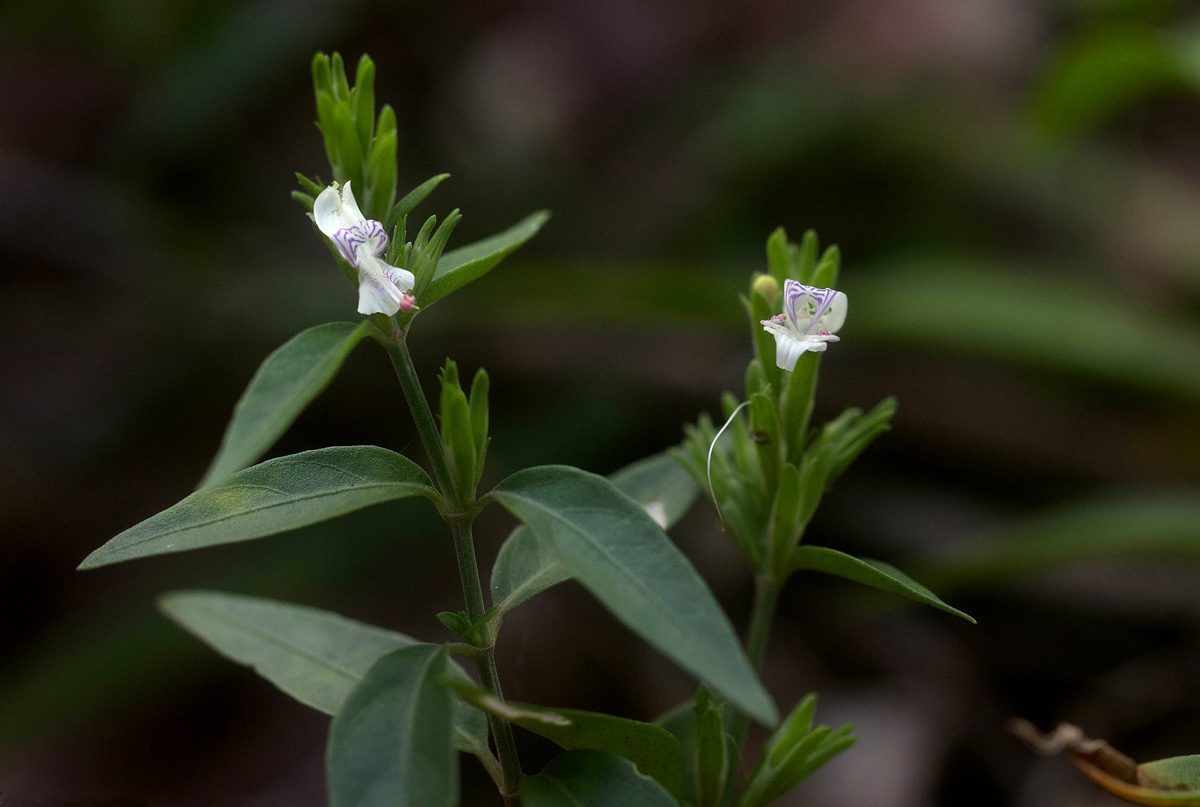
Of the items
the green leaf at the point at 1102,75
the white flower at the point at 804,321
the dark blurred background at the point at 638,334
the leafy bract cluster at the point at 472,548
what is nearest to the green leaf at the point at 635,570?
the leafy bract cluster at the point at 472,548

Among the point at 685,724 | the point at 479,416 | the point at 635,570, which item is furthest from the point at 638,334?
the point at 635,570

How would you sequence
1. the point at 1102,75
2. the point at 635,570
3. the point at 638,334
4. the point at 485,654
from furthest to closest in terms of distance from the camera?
the point at 638,334, the point at 1102,75, the point at 485,654, the point at 635,570

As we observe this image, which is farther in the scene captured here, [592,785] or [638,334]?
[638,334]

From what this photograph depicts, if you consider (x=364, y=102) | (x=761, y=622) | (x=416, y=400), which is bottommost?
(x=761, y=622)

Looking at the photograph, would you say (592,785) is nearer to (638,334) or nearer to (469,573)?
(469,573)

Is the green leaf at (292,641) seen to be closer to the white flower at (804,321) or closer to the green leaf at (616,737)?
the green leaf at (616,737)

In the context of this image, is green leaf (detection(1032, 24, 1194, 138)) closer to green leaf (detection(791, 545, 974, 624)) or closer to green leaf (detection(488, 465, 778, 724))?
green leaf (detection(791, 545, 974, 624))

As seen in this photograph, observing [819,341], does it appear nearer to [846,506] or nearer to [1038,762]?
[1038,762]
